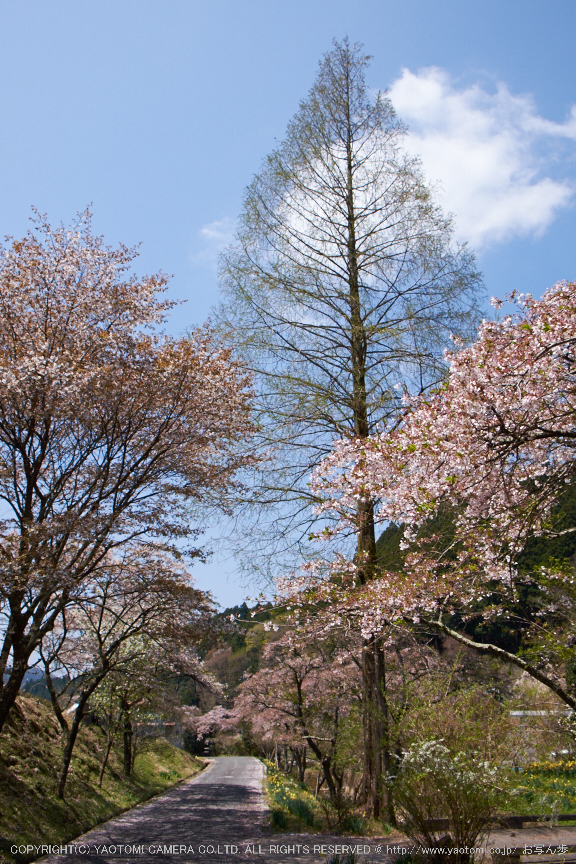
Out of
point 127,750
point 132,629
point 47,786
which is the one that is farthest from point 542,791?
point 127,750

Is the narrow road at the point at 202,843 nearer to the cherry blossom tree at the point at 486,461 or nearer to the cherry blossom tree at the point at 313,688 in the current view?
the cherry blossom tree at the point at 313,688

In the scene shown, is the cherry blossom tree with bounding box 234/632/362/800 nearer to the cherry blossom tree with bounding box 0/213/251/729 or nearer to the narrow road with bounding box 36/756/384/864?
the narrow road with bounding box 36/756/384/864

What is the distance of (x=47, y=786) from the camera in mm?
9703

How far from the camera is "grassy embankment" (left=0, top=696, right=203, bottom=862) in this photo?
7.54 metres

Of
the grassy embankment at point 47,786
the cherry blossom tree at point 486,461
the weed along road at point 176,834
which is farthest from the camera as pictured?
the grassy embankment at point 47,786

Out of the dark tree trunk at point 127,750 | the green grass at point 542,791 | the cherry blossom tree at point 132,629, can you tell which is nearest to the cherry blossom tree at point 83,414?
the cherry blossom tree at point 132,629

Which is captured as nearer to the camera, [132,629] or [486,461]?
[486,461]

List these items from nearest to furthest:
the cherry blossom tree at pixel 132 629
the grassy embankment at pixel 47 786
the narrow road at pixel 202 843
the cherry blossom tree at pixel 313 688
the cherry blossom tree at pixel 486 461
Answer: the cherry blossom tree at pixel 486 461
the narrow road at pixel 202 843
the grassy embankment at pixel 47 786
the cherry blossom tree at pixel 132 629
the cherry blossom tree at pixel 313 688

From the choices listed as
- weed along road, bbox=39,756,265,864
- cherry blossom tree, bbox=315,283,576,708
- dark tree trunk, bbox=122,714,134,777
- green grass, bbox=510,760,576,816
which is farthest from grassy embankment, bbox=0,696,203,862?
green grass, bbox=510,760,576,816

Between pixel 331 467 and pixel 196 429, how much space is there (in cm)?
227

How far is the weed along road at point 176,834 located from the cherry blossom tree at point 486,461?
3956 millimetres

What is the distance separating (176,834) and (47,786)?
98.9 inches

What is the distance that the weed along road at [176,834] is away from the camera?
7.07 m

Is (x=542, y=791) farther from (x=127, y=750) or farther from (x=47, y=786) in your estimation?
(x=127, y=750)
